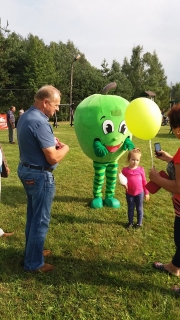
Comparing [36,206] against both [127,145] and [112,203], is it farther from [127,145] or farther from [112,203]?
[112,203]

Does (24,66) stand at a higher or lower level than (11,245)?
higher

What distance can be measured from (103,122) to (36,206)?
6.20ft

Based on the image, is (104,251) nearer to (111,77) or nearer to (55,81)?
(55,81)

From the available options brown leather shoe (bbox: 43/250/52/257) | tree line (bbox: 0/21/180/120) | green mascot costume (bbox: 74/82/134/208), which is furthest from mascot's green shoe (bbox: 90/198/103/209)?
tree line (bbox: 0/21/180/120)

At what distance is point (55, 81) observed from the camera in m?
38.7

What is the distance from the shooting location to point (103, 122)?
4098 millimetres

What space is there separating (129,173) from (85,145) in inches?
35.9

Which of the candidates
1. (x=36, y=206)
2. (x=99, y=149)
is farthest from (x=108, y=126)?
(x=36, y=206)

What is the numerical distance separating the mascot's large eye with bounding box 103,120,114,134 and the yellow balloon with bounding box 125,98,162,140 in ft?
3.10

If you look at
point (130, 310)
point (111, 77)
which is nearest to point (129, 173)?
point (130, 310)

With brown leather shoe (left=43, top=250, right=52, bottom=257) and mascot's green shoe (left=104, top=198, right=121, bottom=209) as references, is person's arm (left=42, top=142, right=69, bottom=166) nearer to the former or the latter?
brown leather shoe (left=43, top=250, right=52, bottom=257)

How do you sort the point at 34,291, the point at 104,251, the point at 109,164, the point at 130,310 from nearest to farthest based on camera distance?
the point at 130,310 → the point at 34,291 → the point at 104,251 → the point at 109,164

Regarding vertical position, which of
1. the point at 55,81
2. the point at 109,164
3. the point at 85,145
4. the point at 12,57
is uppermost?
the point at 12,57

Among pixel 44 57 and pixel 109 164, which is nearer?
pixel 109 164
